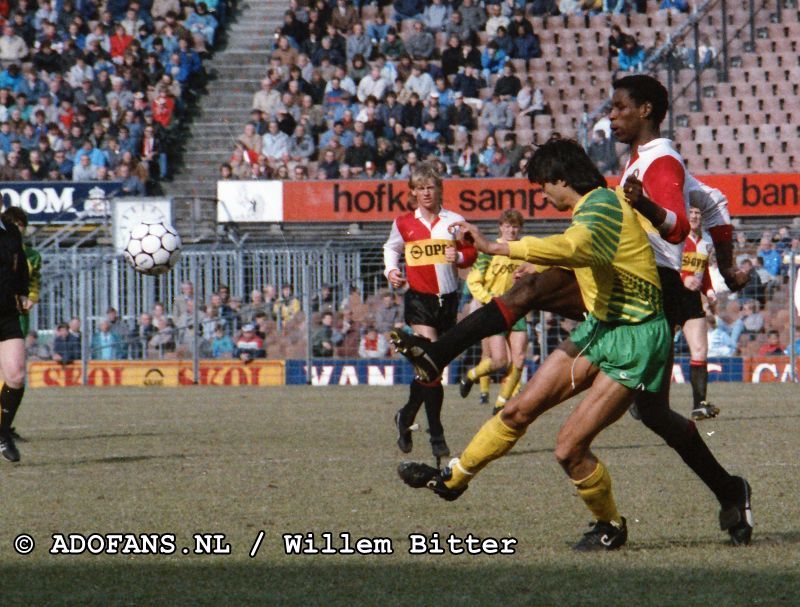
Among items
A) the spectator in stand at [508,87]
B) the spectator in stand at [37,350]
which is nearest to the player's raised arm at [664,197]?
the spectator in stand at [37,350]

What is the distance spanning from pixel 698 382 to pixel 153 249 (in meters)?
5.65

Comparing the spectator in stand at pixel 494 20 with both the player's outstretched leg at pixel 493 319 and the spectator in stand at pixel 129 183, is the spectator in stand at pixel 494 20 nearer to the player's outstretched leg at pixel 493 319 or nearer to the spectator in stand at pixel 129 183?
the spectator in stand at pixel 129 183

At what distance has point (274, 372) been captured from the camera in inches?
1020

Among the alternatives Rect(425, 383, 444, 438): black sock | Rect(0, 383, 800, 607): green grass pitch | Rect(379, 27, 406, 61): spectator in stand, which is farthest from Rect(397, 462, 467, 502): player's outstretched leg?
Rect(379, 27, 406, 61): spectator in stand

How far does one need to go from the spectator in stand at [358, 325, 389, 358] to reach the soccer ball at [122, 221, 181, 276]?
9567 millimetres

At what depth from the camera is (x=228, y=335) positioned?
26.3 m

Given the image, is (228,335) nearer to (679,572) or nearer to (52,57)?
(52,57)

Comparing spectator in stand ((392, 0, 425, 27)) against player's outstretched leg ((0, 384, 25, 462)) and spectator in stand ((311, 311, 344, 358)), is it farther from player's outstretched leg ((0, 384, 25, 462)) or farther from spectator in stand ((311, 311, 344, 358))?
player's outstretched leg ((0, 384, 25, 462))

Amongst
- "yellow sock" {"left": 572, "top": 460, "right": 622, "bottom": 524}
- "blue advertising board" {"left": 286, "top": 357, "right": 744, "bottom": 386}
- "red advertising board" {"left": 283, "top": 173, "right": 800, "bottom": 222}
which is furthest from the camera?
"red advertising board" {"left": 283, "top": 173, "right": 800, "bottom": 222}

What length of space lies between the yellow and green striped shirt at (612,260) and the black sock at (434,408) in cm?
484

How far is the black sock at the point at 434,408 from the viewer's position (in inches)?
465

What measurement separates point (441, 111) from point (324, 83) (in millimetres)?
3089

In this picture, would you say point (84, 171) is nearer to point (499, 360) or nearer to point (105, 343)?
point (105, 343)

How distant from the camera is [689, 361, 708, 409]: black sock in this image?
50.2 ft
